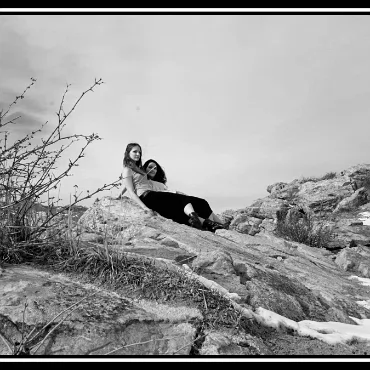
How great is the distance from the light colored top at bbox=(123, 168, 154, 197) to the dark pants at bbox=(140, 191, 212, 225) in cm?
17

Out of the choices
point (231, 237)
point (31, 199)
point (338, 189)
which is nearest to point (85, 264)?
point (31, 199)

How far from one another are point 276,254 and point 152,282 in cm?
374

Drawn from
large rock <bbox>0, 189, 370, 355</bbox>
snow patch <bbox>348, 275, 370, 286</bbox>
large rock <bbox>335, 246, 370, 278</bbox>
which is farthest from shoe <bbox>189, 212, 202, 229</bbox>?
large rock <bbox>335, 246, 370, 278</bbox>

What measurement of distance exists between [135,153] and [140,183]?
1.86ft

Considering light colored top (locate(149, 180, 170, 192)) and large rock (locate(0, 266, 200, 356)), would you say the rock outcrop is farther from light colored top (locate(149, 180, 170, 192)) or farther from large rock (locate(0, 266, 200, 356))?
large rock (locate(0, 266, 200, 356))

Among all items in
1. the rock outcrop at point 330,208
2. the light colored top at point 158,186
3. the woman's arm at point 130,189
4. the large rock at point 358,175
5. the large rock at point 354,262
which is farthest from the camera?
the large rock at point 358,175

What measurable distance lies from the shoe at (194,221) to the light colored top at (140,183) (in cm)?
105

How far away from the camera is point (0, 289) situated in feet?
8.79

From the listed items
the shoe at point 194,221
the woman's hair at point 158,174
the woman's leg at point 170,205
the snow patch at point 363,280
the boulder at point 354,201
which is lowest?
the snow patch at point 363,280

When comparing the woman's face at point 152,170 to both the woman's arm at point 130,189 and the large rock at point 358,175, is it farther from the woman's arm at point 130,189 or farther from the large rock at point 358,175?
the large rock at point 358,175

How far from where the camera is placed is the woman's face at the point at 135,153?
718cm

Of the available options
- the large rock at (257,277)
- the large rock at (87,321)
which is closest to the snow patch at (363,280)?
the large rock at (257,277)

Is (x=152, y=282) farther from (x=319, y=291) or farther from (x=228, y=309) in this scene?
(x=319, y=291)
